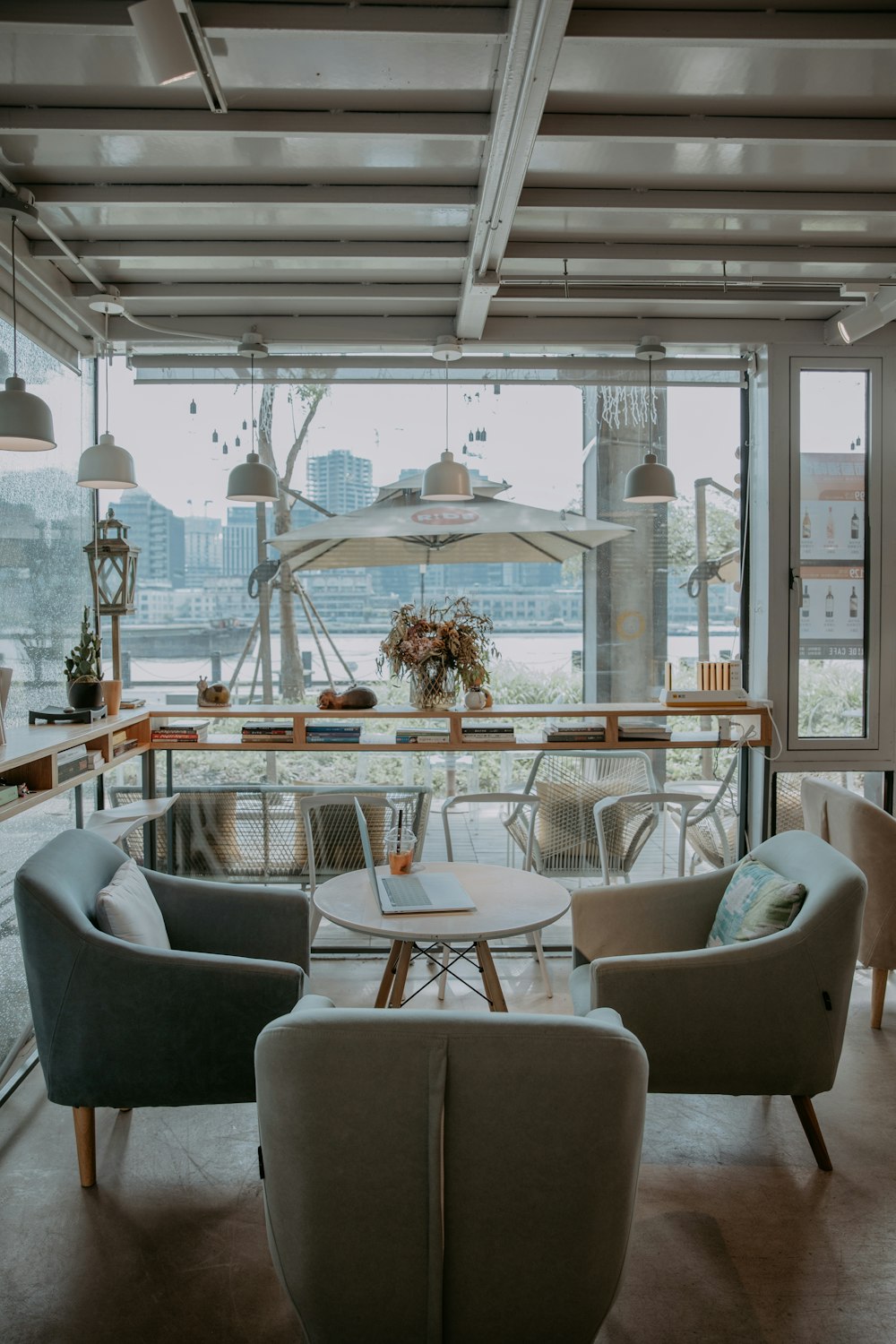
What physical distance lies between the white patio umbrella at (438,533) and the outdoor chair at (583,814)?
1093mm

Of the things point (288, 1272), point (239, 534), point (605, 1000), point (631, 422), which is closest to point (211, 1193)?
point (288, 1272)

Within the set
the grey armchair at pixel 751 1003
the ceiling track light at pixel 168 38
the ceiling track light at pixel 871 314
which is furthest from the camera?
the ceiling track light at pixel 871 314

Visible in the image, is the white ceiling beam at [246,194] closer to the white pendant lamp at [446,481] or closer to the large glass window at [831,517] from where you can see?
the white pendant lamp at [446,481]

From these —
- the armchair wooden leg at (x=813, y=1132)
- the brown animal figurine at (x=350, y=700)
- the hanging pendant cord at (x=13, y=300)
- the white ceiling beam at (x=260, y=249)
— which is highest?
the white ceiling beam at (x=260, y=249)

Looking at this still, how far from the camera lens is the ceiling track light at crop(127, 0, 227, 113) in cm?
213

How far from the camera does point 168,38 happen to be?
218 cm

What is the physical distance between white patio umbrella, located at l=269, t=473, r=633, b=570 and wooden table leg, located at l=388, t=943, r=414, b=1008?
215cm

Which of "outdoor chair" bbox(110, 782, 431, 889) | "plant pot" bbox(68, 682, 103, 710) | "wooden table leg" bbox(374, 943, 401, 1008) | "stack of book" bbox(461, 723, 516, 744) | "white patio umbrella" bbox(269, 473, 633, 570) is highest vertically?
"white patio umbrella" bbox(269, 473, 633, 570)

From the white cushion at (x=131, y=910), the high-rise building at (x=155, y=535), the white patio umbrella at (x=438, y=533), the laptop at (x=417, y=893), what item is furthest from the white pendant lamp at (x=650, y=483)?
the white cushion at (x=131, y=910)

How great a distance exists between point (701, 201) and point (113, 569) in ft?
9.67

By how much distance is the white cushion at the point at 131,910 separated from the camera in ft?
8.61

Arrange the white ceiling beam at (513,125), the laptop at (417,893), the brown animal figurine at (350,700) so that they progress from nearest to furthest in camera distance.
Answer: the white ceiling beam at (513,125) → the laptop at (417,893) → the brown animal figurine at (350,700)

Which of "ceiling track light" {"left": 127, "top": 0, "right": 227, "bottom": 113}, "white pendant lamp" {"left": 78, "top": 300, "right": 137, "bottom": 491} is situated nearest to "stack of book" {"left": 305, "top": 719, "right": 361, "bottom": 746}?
"white pendant lamp" {"left": 78, "top": 300, "right": 137, "bottom": 491}

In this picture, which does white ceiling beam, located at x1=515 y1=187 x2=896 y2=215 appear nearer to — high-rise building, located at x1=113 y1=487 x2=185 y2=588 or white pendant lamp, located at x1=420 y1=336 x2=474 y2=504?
white pendant lamp, located at x1=420 y1=336 x2=474 y2=504
